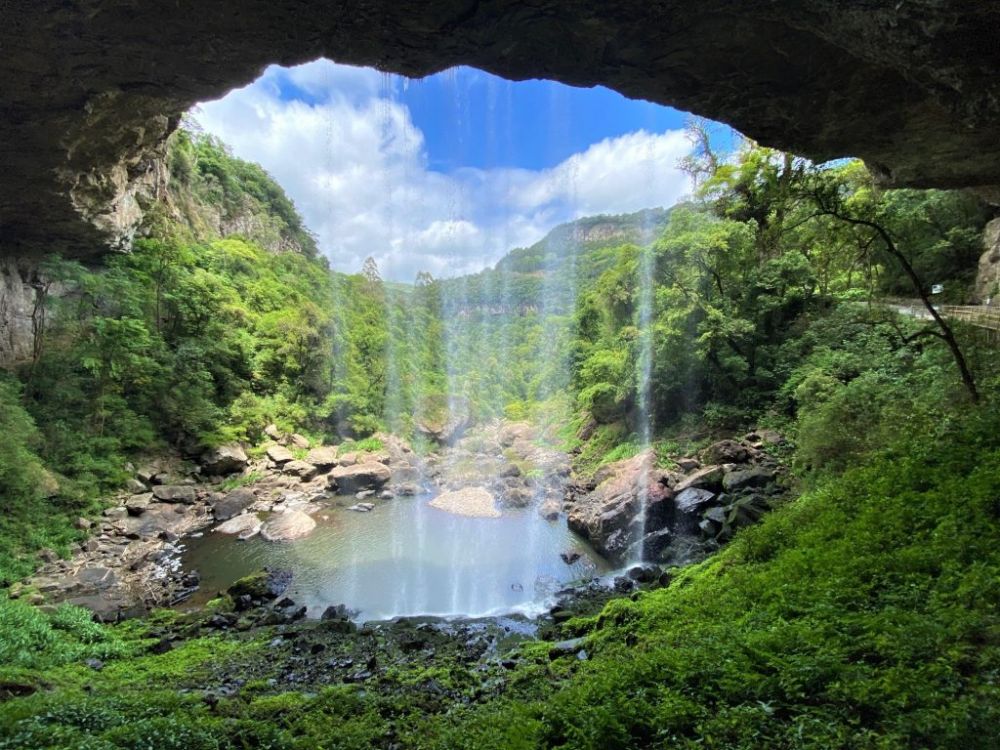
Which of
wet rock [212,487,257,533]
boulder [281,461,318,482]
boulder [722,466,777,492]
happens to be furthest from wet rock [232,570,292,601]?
boulder [722,466,777,492]

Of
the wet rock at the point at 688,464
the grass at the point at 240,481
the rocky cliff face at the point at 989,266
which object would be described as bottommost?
the grass at the point at 240,481

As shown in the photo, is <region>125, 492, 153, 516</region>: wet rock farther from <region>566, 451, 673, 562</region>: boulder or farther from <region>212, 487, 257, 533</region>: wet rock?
<region>566, 451, 673, 562</region>: boulder

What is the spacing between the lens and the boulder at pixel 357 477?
73.3 ft

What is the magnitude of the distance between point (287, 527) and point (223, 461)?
6.04 m

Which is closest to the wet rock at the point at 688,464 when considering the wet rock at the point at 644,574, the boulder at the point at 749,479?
the boulder at the point at 749,479

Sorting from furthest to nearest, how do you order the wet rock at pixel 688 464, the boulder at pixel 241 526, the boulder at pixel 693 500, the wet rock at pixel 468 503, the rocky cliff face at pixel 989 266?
the wet rock at pixel 468 503, the boulder at pixel 241 526, the wet rock at pixel 688 464, the rocky cliff face at pixel 989 266, the boulder at pixel 693 500

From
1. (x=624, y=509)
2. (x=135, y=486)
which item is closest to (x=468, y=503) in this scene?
(x=624, y=509)

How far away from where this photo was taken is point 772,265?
17.1 metres

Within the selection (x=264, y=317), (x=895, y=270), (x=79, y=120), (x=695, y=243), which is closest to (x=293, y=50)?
(x=79, y=120)

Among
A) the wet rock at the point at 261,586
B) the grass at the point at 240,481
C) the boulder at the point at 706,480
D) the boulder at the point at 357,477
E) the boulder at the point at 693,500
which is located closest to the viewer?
the wet rock at the point at 261,586

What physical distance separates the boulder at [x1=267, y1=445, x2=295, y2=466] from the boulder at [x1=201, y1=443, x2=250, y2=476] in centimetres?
161

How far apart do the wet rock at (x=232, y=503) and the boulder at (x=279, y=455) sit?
3.94 m

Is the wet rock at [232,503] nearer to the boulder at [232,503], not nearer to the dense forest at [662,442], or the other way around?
the boulder at [232,503]

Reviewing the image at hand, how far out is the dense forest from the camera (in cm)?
415
